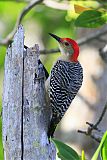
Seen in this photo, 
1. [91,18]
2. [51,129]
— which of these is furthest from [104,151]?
[91,18]

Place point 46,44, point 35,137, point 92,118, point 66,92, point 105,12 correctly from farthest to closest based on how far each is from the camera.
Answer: point 46,44, point 92,118, point 66,92, point 105,12, point 35,137

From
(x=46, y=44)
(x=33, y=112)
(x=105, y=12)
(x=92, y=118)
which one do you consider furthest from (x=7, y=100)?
(x=46, y=44)

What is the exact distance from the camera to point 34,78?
4.95m

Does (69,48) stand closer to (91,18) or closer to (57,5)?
(57,5)

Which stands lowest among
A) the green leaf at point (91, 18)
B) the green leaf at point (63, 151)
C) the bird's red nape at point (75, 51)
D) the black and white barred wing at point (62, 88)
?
the green leaf at point (63, 151)

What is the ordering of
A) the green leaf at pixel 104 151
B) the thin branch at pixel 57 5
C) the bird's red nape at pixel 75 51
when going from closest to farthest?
the green leaf at pixel 104 151, the bird's red nape at pixel 75 51, the thin branch at pixel 57 5

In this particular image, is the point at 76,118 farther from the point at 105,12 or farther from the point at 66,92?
the point at 105,12

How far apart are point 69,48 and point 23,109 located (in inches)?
91.8

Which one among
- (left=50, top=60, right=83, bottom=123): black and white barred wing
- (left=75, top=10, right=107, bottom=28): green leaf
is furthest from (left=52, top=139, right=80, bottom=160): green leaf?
(left=50, top=60, right=83, bottom=123): black and white barred wing

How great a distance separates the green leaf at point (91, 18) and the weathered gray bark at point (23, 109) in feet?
1.36

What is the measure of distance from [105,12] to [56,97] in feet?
3.97

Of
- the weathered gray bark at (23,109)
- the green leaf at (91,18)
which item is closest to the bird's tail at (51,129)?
the weathered gray bark at (23,109)

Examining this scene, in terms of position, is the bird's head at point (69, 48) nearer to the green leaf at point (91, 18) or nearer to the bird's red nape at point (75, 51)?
the bird's red nape at point (75, 51)

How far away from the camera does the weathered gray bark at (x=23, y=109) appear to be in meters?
4.65
